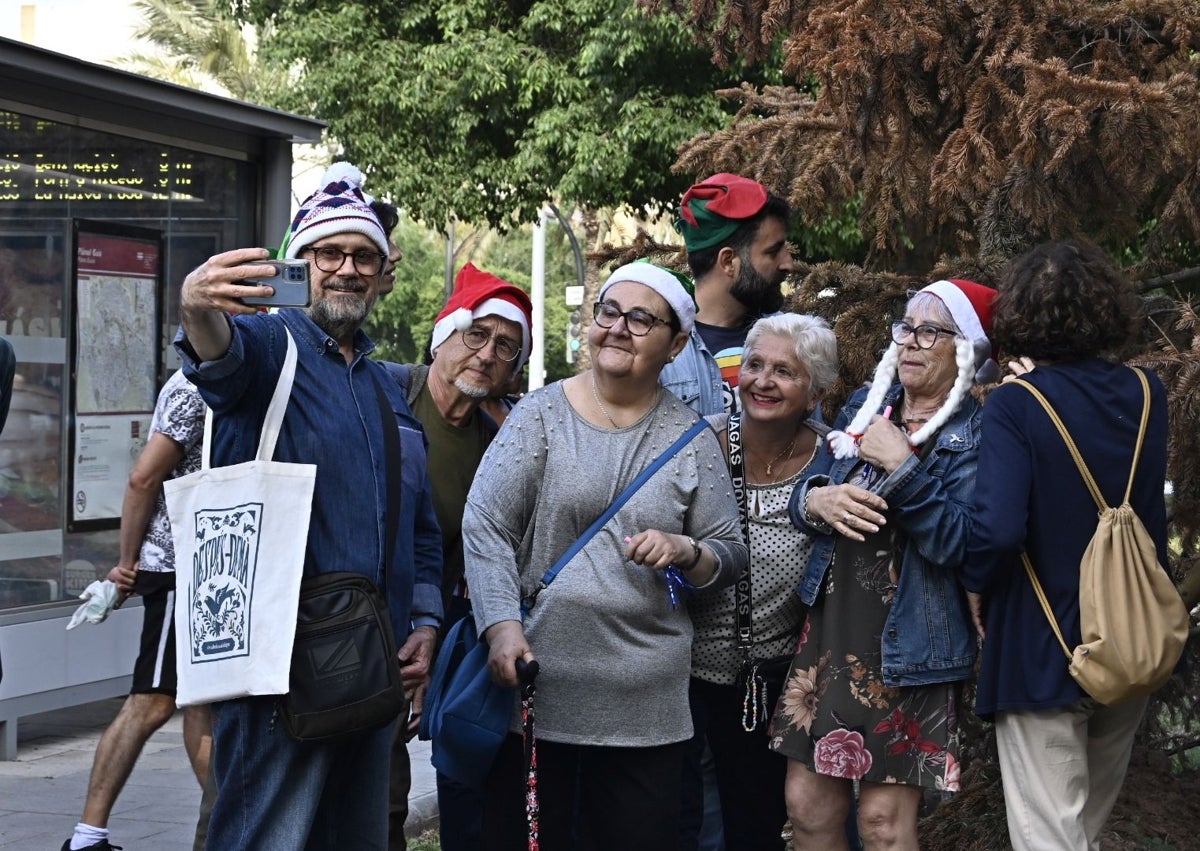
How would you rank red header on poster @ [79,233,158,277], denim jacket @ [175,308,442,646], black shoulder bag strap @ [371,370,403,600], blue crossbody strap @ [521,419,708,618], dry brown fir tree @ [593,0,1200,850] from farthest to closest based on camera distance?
red header on poster @ [79,233,158,277]
dry brown fir tree @ [593,0,1200,850]
blue crossbody strap @ [521,419,708,618]
black shoulder bag strap @ [371,370,403,600]
denim jacket @ [175,308,442,646]

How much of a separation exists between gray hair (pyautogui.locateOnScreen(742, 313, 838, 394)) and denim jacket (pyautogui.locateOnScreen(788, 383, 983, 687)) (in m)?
0.29

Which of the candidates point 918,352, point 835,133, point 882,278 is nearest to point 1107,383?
Answer: point 918,352

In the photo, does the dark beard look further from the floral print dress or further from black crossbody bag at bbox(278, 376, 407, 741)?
black crossbody bag at bbox(278, 376, 407, 741)

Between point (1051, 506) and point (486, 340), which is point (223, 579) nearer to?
point (486, 340)

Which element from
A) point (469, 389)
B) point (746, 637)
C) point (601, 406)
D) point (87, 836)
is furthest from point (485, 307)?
point (87, 836)

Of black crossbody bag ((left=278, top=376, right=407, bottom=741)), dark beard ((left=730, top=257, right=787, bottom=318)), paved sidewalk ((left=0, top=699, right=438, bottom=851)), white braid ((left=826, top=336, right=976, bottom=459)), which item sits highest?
dark beard ((left=730, top=257, right=787, bottom=318))

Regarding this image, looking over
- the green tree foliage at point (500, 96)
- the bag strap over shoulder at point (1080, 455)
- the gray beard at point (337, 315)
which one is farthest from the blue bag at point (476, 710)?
the green tree foliage at point (500, 96)

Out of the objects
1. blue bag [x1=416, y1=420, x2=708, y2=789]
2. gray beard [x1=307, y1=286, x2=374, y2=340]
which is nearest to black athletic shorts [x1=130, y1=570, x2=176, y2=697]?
blue bag [x1=416, y1=420, x2=708, y2=789]

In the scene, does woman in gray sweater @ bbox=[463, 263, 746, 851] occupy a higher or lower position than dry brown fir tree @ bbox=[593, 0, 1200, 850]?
lower

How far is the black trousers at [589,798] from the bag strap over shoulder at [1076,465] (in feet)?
3.08

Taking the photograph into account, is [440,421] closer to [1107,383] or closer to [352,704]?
[352,704]

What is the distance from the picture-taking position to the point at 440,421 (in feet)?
15.0

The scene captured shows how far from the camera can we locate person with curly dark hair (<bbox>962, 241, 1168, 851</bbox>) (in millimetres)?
3531

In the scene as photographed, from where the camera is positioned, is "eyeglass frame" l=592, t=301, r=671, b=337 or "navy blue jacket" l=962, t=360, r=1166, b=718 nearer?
"navy blue jacket" l=962, t=360, r=1166, b=718
